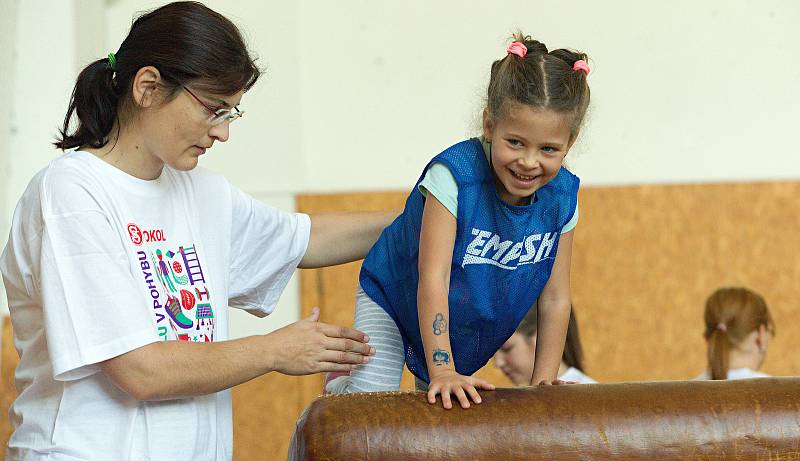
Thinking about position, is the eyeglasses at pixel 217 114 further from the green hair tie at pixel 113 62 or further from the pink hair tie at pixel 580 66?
the pink hair tie at pixel 580 66

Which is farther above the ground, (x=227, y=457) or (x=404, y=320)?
(x=404, y=320)

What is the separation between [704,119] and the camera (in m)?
4.43

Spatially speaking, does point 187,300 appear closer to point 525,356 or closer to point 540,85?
point 540,85

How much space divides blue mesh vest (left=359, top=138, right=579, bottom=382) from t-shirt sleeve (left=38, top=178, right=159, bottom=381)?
1.86 feet

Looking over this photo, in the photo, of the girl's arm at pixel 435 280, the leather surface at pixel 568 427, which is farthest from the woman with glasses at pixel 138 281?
the leather surface at pixel 568 427

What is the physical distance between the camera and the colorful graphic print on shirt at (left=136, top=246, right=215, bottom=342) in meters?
1.69

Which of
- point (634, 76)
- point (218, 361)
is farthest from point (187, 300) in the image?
point (634, 76)

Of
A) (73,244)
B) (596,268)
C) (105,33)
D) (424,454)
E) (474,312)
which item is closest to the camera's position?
(424,454)

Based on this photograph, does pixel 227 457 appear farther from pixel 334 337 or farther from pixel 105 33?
pixel 105 33

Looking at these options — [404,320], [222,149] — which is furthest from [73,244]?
[222,149]

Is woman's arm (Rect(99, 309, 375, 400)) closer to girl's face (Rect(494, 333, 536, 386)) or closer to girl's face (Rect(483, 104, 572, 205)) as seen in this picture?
girl's face (Rect(483, 104, 572, 205))

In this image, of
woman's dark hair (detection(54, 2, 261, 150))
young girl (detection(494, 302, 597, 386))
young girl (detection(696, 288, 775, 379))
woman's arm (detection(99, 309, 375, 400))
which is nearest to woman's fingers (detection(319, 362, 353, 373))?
woman's arm (detection(99, 309, 375, 400))

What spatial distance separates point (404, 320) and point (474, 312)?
6.9 inches

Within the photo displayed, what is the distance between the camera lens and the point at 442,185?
1830 mm
